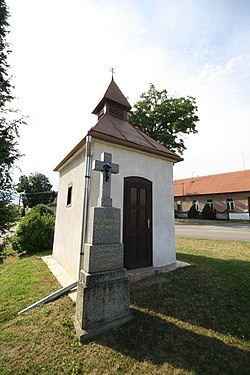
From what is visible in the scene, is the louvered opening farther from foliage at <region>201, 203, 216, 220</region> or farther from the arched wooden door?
foliage at <region>201, 203, 216, 220</region>

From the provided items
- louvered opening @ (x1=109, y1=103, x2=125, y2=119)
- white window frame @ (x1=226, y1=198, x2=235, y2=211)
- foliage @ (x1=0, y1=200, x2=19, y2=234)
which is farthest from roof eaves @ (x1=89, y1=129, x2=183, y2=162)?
white window frame @ (x1=226, y1=198, x2=235, y2=211)

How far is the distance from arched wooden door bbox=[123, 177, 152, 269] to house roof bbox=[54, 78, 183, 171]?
3.45 ft

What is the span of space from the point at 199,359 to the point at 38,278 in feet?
15.4

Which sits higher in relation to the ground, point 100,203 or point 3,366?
point 100,203

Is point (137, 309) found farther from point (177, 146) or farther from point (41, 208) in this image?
point (177, 146)

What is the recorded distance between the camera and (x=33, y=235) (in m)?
9.53

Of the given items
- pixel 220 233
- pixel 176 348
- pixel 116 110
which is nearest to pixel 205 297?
pixel 176 348

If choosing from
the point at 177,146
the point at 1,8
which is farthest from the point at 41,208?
the point at 177,146

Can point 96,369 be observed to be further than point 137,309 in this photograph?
No

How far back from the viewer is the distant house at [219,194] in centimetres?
2502

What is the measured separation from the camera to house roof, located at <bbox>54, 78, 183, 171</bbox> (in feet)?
16.7

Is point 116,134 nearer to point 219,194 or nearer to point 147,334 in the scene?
point 147,334

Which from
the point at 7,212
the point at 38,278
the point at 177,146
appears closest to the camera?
the point at 7,212

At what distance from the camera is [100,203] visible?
12.0ft
